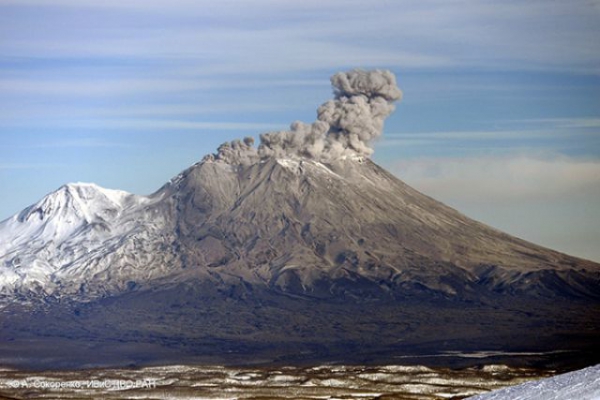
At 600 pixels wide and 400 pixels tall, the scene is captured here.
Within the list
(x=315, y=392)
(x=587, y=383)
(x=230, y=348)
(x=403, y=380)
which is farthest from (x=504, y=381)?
(x=587, y=383)

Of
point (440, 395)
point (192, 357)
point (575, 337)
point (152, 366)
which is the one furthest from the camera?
point (575, 337)

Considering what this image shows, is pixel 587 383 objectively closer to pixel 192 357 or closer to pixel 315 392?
pixel 315 392

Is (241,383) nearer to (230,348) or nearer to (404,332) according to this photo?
(230,348)

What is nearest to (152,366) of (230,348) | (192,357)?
(192,357)

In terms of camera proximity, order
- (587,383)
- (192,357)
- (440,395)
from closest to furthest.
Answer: (587,383)
(440,395)
(192,357)

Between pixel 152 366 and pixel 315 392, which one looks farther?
pixel 152 366

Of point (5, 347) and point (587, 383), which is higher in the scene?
point (5, 347)
